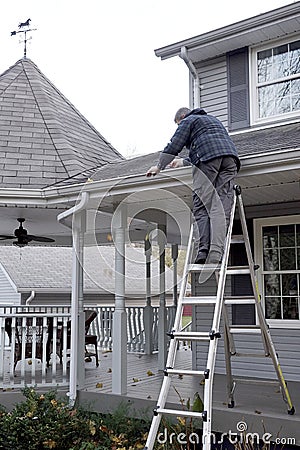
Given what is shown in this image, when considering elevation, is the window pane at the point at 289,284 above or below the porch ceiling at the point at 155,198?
below

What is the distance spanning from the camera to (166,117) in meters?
32.4

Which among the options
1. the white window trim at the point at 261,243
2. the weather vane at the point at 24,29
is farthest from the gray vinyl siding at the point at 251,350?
the weather vane at the point at 24,29

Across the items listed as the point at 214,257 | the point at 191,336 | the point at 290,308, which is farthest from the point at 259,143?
the point at 191,336

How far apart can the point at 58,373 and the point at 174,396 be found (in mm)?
2505

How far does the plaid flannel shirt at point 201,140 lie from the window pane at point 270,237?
2.54 metres

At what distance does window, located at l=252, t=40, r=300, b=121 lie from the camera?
299 inches

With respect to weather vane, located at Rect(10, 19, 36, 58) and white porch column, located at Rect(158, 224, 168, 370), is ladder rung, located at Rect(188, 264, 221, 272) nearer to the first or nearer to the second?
white porch column, located at Rect(158, 224, 168, 370)

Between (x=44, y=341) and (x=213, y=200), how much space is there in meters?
3.45

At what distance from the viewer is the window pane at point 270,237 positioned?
7215mm

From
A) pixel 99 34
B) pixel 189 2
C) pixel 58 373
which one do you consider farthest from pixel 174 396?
pixel 99 34

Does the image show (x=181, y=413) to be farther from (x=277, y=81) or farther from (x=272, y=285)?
(x=277, y=81)

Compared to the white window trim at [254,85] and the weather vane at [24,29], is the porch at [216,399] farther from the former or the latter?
the weather vane at [24,29]

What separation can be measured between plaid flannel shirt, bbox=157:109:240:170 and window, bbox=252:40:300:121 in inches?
121

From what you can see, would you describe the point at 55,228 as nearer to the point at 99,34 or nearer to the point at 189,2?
the point at 189,2
